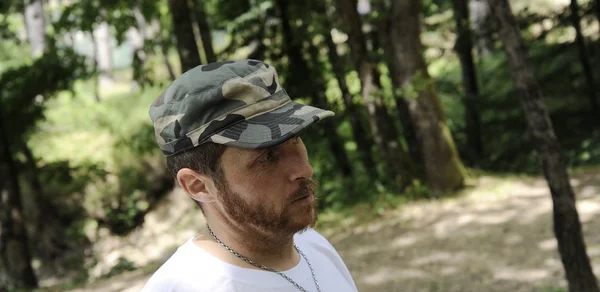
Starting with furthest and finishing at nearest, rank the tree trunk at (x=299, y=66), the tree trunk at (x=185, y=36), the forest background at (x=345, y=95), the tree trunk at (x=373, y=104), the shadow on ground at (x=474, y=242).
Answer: the tree trunk at (x=299, y=66), the forest background at (x=345, y=95), the tree trunk at (x=373, y=104), the tree trunk at (x=185, y=36), the shadow on ground at (x=474, y=242)

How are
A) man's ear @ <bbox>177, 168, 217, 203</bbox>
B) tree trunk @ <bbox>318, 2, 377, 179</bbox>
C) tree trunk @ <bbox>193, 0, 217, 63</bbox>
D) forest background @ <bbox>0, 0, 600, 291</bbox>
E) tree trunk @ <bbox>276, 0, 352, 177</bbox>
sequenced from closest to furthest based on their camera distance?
man's ear @ <bbox>177, 168, 217, 203</bbox>, forest background @ <bbox>0, 0, 600, 291</bbox>, tree trunk @ <bbox>193, 0, 217, 63</bbox>, tree trunk @ <bbox>318, 2, 377, 179</bbox>, tree trunk @ <bbox>276, 0, 352, 177</bbox>

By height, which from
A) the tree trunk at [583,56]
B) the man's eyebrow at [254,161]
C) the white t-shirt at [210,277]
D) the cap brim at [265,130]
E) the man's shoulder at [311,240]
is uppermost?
the cap brim at [265,130]

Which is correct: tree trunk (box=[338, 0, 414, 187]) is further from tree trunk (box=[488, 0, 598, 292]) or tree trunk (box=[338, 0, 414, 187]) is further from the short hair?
the short hair

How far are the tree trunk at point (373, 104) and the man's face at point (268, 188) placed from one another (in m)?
7.89

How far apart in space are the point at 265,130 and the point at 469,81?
486 inches

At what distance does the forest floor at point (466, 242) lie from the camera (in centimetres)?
678

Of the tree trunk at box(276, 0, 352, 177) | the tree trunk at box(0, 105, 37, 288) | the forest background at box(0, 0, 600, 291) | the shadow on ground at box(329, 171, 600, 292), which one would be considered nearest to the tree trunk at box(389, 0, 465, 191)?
the forest background at box(0, 0, 600, 291)

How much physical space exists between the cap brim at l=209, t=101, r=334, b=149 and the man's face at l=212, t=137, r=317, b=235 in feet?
0.18

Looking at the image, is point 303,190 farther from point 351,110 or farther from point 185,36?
point 351,110

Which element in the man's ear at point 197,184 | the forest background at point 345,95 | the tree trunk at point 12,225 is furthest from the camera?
the tree trunk at point 12,225

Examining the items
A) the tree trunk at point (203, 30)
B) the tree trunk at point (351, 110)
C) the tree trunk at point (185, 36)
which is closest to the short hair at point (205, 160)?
the tree trunk at point (185, 36)

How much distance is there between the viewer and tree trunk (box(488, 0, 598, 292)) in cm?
466

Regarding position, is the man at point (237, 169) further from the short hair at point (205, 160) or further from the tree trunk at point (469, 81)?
the tree trunk at point (469, 81)

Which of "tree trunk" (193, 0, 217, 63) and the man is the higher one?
"tree trunk" (193, 0, 217, 63)
